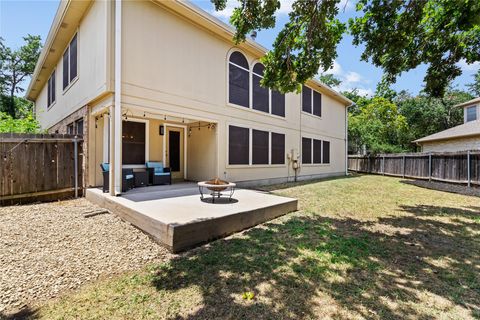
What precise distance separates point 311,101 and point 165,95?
9.59 m

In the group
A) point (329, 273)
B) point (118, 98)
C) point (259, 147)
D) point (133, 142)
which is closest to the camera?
point (329, 273)

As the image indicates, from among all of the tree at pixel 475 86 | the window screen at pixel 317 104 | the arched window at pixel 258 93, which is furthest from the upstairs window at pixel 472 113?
the arched window at pixel 258 93

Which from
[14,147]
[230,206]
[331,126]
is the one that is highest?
[331,126]

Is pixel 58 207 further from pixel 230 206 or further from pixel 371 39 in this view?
pixel 371 39

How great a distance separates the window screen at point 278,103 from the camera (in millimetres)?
11117

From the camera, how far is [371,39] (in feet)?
21.7

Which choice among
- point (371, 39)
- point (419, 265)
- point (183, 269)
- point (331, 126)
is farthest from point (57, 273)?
point (331, 126)

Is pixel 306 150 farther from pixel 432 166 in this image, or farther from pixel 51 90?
pixel 51 90

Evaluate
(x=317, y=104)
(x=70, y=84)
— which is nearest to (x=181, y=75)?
(x=70, y=84)

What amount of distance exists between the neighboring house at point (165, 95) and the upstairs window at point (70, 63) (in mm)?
39

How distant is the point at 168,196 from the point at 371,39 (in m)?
7.24

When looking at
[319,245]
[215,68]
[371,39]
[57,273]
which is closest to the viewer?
[57,273]

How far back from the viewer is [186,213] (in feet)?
14.5

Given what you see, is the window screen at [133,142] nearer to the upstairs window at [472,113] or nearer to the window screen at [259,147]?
the window screen at [259,147]
